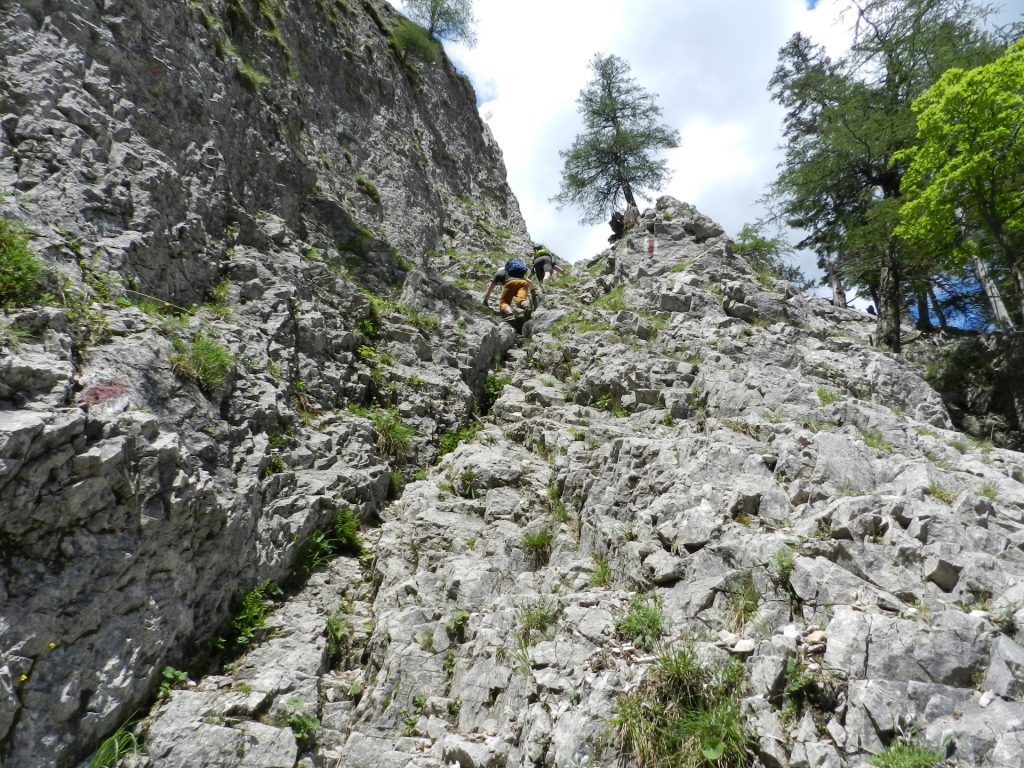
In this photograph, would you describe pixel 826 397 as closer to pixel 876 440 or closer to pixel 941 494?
pixel 876 440

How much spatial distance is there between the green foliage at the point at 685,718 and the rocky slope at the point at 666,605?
3cm

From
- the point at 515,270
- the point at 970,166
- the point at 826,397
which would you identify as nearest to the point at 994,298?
the point at 970,166

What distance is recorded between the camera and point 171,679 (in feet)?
19.2

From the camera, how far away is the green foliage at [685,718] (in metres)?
4.19

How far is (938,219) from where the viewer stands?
1421 centimetres

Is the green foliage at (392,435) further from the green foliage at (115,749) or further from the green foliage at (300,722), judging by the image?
the green foliage at (115,749)

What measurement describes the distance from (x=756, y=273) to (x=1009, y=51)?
7.49 metres

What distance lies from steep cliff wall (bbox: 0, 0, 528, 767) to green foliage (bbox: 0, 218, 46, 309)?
0.18m

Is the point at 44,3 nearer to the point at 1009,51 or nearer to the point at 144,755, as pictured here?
the point at 144,755

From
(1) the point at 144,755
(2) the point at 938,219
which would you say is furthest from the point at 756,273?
(1) the point at 144,755

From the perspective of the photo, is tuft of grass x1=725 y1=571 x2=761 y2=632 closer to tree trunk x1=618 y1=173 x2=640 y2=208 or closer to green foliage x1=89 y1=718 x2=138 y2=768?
green foliage x1=89 y1=718 x2=138 y2=768

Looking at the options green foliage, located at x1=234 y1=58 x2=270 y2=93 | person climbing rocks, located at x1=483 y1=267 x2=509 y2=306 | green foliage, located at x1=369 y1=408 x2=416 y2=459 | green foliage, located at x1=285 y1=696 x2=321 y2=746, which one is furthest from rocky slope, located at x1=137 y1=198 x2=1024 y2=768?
green foliage, located at x1=234 y1=58 x2=270 y2=93

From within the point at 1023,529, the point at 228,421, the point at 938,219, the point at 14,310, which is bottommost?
the point at 228,421

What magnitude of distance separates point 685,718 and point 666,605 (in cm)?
141
